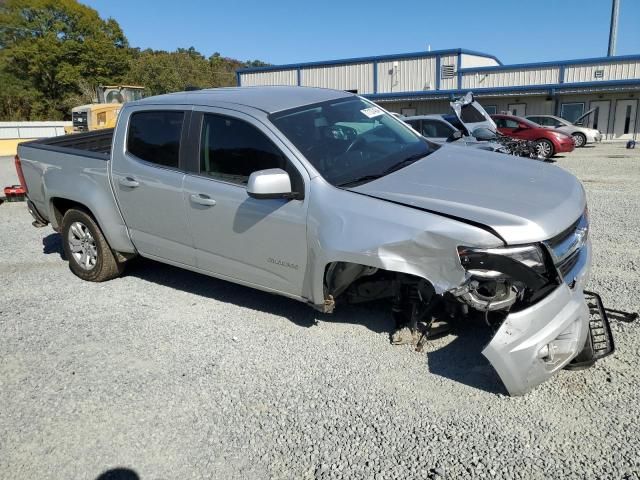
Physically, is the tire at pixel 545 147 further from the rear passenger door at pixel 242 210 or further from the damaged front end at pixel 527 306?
the damaged front end at pixel 527 306

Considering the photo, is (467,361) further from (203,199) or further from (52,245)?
(52,245)

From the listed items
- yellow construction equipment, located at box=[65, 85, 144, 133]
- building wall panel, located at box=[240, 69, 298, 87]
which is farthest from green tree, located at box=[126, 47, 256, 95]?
yellow construction equipment, located at box=[65, 85, 144, 133]

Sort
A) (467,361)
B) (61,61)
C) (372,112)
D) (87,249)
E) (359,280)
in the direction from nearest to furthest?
(467,361), (359,280), (372,112), (87,249), (61,61)

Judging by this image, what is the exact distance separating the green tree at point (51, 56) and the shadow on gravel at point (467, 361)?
49.5 m

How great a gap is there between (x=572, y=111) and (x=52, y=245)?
92.8ft

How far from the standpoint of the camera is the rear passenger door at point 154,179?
14.6 ft

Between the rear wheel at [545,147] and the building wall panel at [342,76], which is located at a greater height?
the building wall panel at [342,76]

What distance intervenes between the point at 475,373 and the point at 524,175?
1.48 meters

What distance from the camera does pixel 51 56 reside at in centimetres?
5206

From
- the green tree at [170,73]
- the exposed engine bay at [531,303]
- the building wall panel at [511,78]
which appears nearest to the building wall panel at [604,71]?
the building wall panel at [511,78]

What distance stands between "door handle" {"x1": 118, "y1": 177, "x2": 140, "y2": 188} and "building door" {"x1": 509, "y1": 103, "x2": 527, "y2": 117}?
28.6 m

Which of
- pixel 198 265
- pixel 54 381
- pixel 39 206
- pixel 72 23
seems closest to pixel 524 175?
pixel 198 265

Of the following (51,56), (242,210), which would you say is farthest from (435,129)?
(51,56)

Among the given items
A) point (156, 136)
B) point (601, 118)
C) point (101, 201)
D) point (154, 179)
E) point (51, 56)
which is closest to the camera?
point (154, 179)
